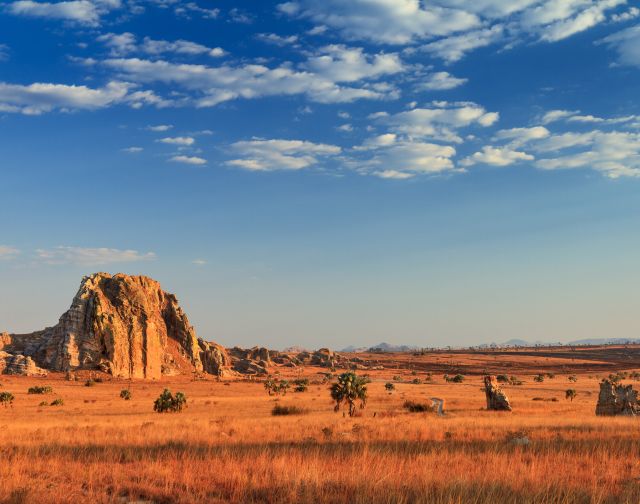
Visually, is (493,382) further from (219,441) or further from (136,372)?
(136,372)

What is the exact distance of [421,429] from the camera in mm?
23203

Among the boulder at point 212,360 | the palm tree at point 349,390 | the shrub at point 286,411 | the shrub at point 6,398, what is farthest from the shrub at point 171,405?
the boulder at point 212,360

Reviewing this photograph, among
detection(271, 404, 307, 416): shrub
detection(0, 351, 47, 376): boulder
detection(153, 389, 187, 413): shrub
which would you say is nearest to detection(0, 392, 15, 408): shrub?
detection(153, 389, 187, 413): shrub

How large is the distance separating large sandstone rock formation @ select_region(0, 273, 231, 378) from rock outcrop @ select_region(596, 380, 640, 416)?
76.9 m

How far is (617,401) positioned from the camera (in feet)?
120

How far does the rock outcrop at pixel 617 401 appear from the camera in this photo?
3616 cm

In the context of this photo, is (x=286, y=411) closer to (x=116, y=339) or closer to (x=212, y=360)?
(x=116, y=339)

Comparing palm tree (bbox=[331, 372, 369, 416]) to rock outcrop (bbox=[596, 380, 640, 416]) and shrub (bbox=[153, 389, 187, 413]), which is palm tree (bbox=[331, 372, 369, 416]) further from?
rock outcrop (bbox=[596, 380, 640, 416])

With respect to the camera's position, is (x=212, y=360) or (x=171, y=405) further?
(x=212, y=360)

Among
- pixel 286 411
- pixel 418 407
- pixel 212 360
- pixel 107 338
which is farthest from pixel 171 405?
pixel 212 360

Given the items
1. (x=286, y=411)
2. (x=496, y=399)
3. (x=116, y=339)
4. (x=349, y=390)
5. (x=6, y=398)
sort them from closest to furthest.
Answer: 1. (x=286, y=411)
2. (x=349, y=390)
3. (x=496, y=399)
4. (x=6, y=398)
5. (x=116, y=339)

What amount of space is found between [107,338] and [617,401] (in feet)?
266

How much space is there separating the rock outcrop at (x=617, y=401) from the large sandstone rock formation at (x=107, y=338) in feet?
252

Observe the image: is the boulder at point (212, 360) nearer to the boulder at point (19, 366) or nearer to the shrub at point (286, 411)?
the boulder at point (19, 366)
